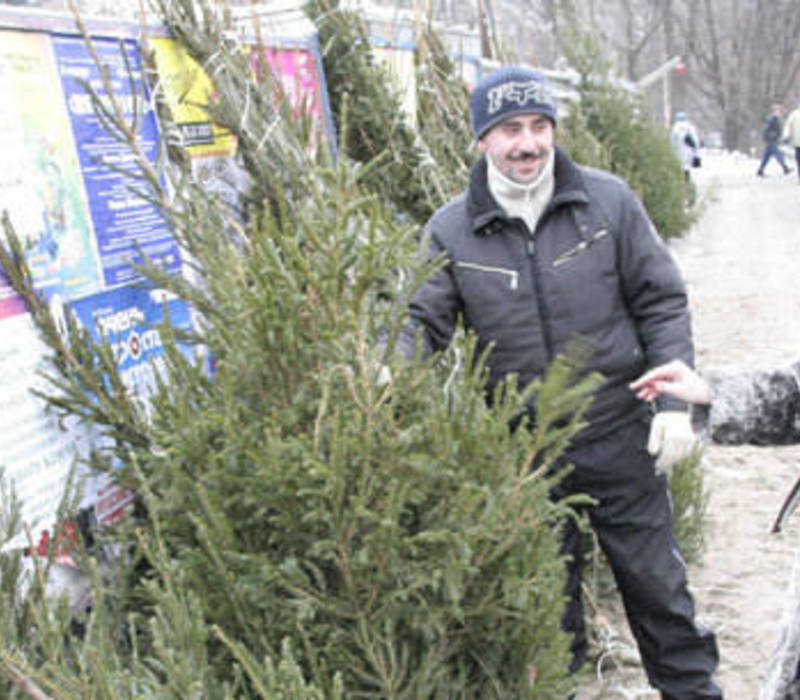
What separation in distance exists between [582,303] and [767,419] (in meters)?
0.90

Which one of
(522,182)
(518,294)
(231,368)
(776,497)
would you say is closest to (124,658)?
(231,368)

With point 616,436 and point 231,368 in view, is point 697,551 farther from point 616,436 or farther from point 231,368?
point 231,368

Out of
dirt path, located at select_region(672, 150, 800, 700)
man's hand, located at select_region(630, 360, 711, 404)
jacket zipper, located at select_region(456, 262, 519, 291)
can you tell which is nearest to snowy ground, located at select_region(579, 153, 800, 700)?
dirt path, located at select_region(672, 150, 800, 700)

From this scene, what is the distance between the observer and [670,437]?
104 inches

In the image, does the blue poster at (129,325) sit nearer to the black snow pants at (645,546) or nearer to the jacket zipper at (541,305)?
the jacket zipper at (541,305)

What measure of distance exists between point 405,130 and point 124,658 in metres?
2.87

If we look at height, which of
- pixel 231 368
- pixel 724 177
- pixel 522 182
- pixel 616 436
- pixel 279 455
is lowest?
pixel 724 177

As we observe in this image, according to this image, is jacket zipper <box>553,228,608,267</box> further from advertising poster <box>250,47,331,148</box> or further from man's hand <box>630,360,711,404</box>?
advertising poster <box>250,47,331,148</box>

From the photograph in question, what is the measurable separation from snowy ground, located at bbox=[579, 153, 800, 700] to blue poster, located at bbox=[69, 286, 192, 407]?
1.59m

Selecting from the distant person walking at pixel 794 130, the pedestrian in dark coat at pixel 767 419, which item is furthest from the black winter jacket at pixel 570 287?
the distant person walking at pixel 794 130

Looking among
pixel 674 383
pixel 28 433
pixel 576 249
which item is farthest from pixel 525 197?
pixel 28 433

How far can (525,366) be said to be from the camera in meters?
2.84

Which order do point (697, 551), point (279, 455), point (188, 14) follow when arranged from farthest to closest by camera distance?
point (697, 551) → point (188, 14) → point (279, 455)

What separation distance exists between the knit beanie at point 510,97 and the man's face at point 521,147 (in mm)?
21
